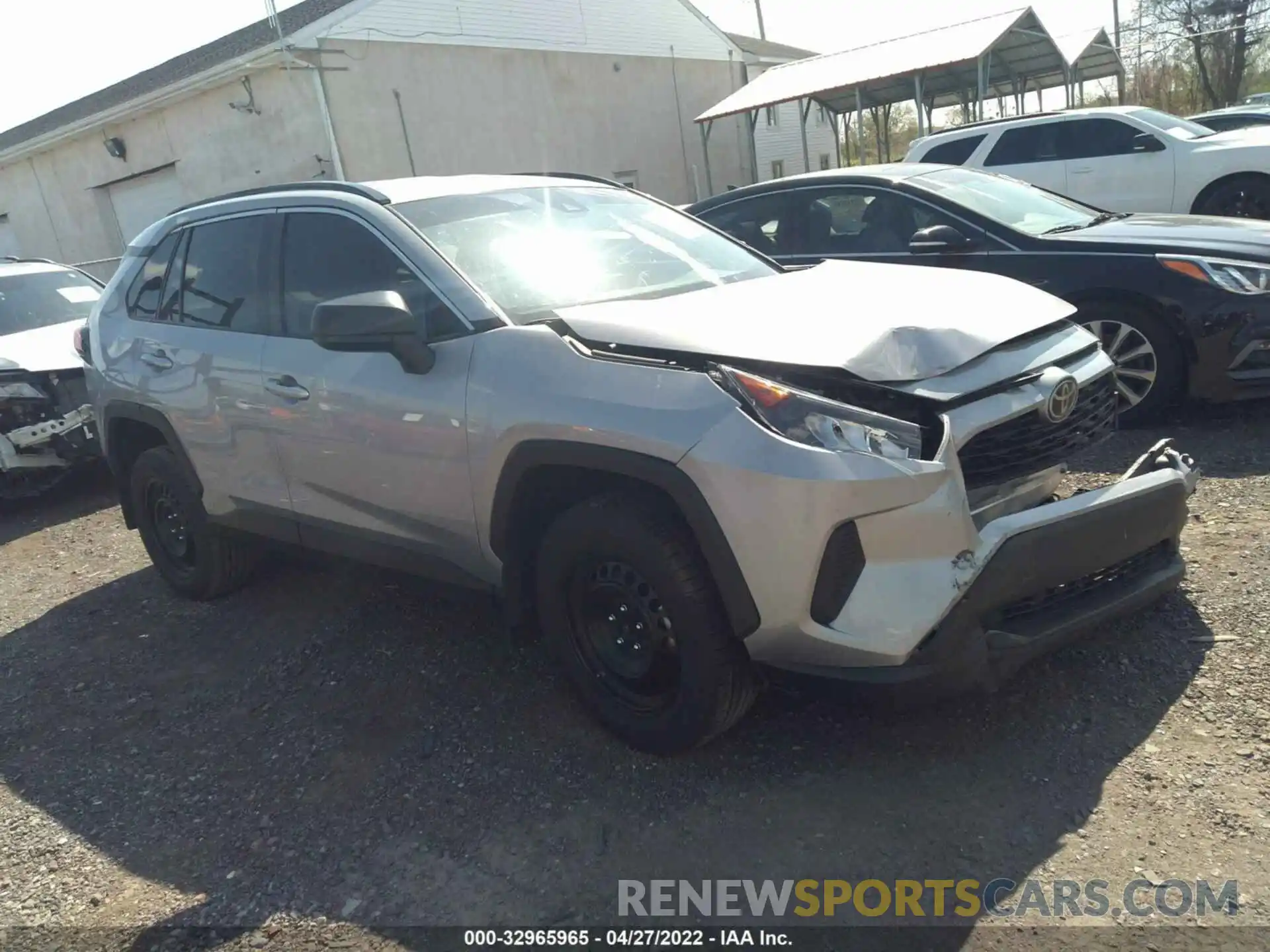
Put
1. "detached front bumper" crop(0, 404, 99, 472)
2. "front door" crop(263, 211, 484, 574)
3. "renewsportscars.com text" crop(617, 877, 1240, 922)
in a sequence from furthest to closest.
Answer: "detached front bumper" crop(0, 404, 99, 472)
"front door" crop(263, 211, 484, 574)
"renewsportscars.com text" crop(617, 877, 1240, 922)

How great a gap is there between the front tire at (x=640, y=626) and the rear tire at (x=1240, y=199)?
925 cm

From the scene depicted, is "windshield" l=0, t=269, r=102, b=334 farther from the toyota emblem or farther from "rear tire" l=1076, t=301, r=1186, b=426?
the toyota emblem

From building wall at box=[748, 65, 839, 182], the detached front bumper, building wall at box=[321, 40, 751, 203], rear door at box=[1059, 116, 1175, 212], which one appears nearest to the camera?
the detached front bumper

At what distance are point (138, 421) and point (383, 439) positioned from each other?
2.06m

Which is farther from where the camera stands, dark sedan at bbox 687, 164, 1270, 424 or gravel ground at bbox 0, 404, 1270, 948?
dark sedan at bbox 687, 164, 1270, 424

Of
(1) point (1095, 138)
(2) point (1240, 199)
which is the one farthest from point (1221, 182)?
(1) point (1095, 138)

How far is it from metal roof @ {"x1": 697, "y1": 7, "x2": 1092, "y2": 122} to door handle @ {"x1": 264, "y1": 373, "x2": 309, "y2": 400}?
16.6 meters

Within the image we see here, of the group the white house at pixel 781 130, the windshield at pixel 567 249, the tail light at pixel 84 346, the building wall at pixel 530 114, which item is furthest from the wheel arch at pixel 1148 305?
the white house at pixel 781 130

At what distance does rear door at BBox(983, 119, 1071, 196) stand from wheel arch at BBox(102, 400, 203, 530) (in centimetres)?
860

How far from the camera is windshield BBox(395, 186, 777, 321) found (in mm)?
3432

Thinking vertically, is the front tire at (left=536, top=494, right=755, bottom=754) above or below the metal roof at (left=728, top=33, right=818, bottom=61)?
below

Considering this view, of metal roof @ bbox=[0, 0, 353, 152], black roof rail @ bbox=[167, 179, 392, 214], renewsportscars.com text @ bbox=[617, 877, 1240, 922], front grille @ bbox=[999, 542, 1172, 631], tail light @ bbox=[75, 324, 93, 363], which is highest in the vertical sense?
metal roof @ bbox=[0, 0, 353, 152]

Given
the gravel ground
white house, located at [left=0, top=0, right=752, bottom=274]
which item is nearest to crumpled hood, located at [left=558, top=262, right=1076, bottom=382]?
the gravel ground

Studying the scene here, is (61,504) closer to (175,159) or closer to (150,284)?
(150,284)
